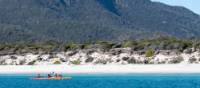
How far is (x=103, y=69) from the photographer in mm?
66500

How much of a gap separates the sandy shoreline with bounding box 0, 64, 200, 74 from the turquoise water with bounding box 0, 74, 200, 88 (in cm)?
334

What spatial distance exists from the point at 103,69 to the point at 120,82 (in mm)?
14234

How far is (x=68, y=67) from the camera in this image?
228 feet

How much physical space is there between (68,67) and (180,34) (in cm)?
12666

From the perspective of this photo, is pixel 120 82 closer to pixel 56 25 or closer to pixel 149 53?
pixel 149 53

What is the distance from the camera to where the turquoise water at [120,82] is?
47906 millimetres

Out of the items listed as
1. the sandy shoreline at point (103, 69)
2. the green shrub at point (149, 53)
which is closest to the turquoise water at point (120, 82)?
the sandy shoreline at point (103, 69)

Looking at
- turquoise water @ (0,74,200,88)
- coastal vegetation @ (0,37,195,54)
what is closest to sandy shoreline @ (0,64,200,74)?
turquoise water @ (0,74,200,88)

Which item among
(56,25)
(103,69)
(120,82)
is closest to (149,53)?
(103,69)

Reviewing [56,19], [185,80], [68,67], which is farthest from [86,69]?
[56,19]

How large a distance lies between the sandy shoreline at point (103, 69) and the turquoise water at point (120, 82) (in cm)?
334

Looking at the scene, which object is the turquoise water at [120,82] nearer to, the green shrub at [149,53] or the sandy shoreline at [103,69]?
the sandy shoreline at [103,69]

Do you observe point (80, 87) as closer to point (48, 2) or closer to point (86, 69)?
point (86, 69)

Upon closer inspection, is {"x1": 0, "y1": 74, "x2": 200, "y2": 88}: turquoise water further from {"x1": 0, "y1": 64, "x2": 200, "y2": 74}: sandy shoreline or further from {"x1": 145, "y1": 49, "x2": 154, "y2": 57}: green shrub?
{"x1": 145, "y1": 49, "x2": 154, "y2": 57}: green shrub
